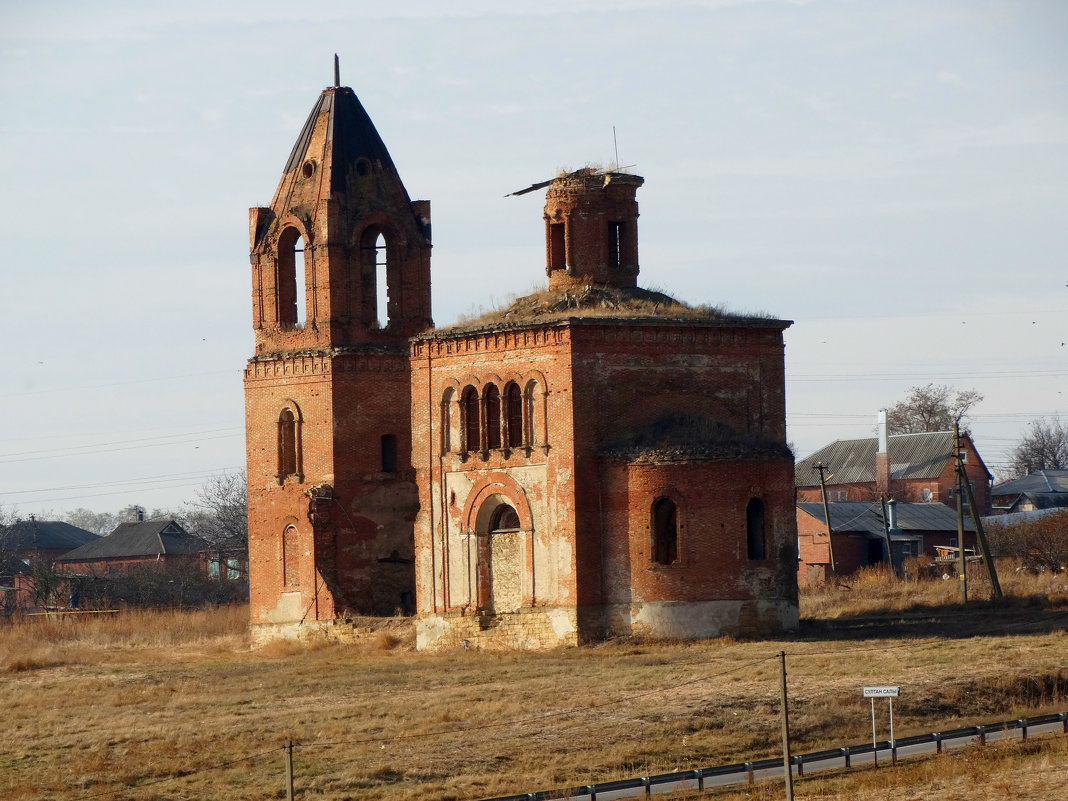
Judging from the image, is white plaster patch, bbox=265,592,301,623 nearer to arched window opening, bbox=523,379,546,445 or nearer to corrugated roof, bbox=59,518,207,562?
arched window opening, bbox=523,379,546,445

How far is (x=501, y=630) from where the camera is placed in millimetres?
39688

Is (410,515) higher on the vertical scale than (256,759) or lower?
higher

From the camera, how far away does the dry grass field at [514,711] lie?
26438mm

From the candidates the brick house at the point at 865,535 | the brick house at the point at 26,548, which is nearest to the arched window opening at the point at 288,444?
→ the brick house at the point at 865,535

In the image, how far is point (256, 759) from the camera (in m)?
28.1

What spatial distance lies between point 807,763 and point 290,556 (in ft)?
67.9

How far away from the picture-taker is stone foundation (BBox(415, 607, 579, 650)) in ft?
127

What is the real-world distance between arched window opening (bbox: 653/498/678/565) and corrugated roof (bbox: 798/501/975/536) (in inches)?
1218

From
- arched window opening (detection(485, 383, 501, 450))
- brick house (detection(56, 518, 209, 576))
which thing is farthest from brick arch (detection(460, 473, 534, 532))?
brick house (detection(56, 518, 209, 576))

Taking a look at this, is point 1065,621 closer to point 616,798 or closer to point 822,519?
point 616,798

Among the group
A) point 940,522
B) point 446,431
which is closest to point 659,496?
point 446,431

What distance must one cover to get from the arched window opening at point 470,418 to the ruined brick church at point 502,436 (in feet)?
0.15

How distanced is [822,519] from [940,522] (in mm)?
6014

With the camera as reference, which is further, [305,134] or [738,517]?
[305,134]
